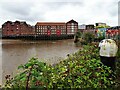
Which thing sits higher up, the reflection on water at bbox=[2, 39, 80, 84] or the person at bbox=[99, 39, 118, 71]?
the person at bbox=[99, 39, 118, 71]

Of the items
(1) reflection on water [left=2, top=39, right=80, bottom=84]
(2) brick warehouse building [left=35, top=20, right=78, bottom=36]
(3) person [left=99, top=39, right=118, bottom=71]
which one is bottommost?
(1) reflection on water [left=2, top=39, right=80, bottom=84]

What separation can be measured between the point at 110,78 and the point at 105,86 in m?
0.20

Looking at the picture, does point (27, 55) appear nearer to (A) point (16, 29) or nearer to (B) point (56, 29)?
(B) point (56, 29)

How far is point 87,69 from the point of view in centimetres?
344

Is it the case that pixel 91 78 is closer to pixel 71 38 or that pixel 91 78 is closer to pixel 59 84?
pixel 59 84

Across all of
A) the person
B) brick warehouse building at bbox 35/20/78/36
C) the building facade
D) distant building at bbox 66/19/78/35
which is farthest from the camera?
the building facade

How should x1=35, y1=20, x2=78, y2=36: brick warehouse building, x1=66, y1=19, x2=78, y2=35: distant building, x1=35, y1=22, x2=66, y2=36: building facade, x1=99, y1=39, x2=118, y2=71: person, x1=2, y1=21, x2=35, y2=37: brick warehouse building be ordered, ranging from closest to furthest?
1. x1=99, y1=39, x2=118, y2=71: person
2. x1=66, y1=19, x2=78, y2=35: distant building
3. x1=35, y1=20, x2=78, y2=36: brick warehouse building
4. x1=35, y1=22, x2=66, y2=36: building facade
5. x1=2, y1=21, x2=35, y2=37: brick warehouse building

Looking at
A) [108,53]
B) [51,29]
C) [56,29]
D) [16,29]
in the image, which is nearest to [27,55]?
[108,53]

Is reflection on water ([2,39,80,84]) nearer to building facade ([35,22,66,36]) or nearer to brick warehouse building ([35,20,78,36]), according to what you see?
brick warehouse building ([35,20,78,36])

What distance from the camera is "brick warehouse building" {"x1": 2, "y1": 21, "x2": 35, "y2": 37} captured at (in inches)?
1875

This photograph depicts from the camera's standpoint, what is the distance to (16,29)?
4969 centimetres

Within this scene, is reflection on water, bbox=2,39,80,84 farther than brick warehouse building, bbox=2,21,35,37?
No

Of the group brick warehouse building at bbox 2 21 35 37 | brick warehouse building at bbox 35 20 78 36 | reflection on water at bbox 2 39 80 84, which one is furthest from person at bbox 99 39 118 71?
brick warehouse building at bbox 2 21 35 37

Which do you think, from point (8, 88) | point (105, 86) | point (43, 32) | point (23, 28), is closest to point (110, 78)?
point (105, 86)
